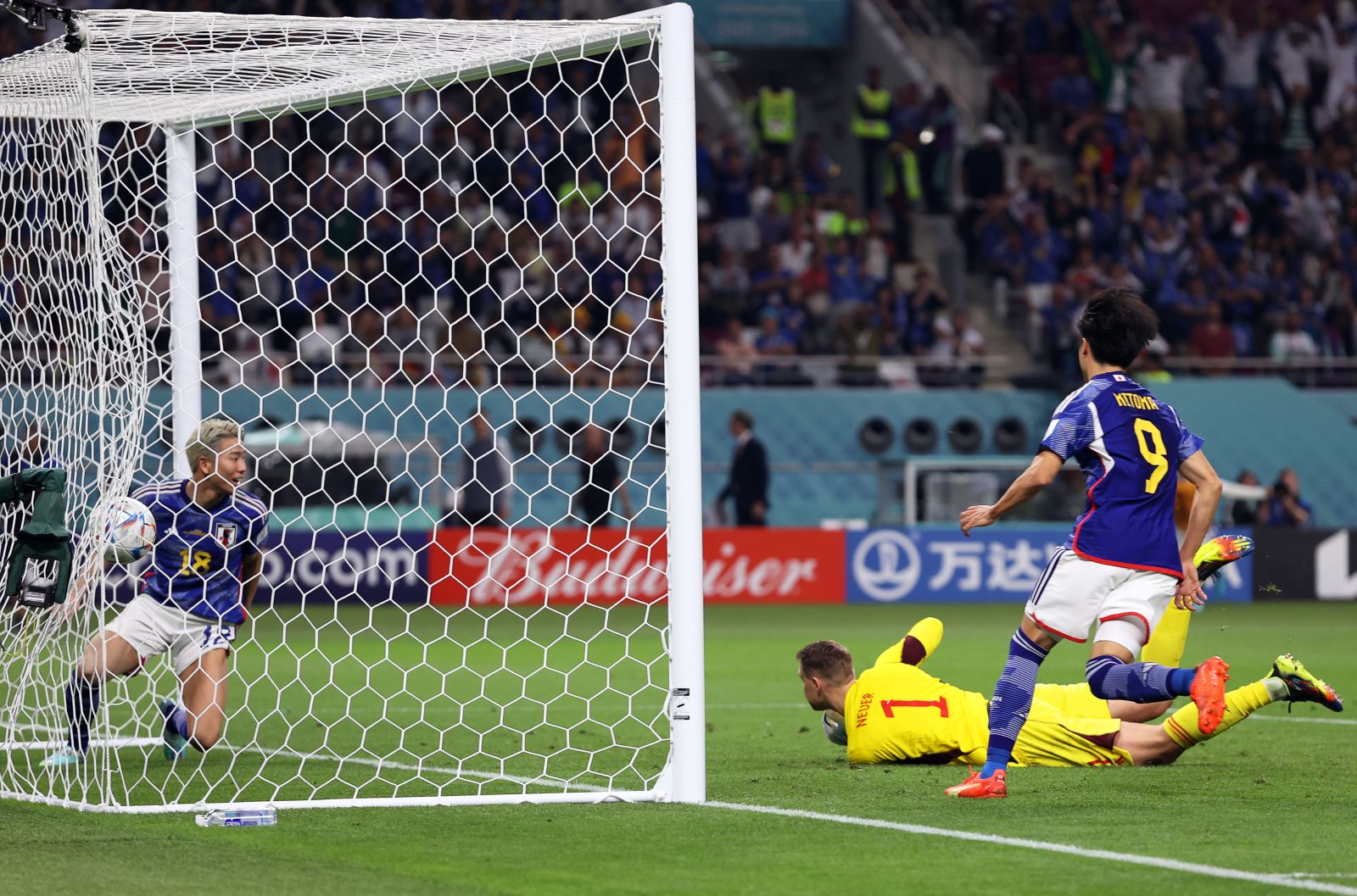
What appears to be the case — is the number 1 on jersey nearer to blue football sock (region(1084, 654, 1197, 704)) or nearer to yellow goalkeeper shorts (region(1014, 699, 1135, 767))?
blue football sock (region(1084, 654, 1197, 704))

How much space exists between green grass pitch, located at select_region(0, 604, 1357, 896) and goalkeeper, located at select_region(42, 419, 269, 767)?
29 cm

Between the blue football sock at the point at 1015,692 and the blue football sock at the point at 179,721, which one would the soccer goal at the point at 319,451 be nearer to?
the blue football sock at the point at 179,721

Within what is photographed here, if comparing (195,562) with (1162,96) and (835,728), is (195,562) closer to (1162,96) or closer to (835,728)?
(835,728)

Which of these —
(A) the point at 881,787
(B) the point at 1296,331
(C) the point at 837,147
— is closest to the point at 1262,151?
(B) the point at 1296,331

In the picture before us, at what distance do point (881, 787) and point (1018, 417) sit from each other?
15.5 meters

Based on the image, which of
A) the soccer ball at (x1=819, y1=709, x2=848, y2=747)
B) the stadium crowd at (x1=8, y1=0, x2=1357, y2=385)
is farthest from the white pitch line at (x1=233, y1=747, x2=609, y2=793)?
the stadium crowd at (x1=8, y1=0, x2=1357, y2=385)

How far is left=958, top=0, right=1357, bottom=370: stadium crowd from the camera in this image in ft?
79.8

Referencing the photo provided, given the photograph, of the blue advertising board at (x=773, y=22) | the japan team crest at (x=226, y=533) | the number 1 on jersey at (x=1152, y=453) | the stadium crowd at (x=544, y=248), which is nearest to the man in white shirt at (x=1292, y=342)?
the stadium crowd at (x=544, y=248)

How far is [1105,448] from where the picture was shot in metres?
6.36

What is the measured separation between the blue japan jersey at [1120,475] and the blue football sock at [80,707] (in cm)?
394

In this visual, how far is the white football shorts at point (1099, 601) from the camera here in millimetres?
6328

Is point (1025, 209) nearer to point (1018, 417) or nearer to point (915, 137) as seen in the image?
point (915, 137)

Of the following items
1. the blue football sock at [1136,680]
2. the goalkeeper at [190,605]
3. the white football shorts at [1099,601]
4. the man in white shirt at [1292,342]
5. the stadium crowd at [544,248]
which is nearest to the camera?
the blue football sock at [1136,680]

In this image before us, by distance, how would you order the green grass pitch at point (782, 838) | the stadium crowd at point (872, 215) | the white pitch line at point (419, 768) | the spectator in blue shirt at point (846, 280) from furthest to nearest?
the spectator in blue shirt at point (846, 280), the stadium crowd at point (872, 215), the white pitch line at point (419, 768), the green grass pitch at point (782, 838)
